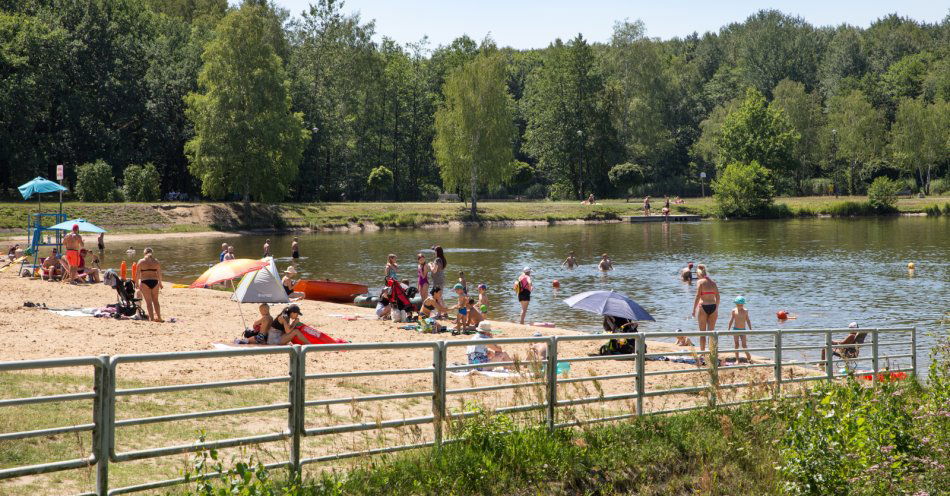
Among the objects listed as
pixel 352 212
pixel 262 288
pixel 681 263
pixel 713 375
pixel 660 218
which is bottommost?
pixel 681 263

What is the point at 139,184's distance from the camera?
209 ft

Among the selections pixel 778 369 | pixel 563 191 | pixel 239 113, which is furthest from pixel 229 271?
pixel 563 191

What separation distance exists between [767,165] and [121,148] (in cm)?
5752

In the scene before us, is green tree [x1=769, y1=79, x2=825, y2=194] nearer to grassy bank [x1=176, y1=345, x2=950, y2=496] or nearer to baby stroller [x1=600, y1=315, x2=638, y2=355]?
baby stroller [x1=600, y1=315, x2=638, y2=355]

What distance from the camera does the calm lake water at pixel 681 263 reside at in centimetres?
2753

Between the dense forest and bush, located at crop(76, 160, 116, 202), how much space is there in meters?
0.28

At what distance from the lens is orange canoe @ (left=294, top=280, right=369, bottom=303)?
90.0 feet

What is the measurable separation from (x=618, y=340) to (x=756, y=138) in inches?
2884

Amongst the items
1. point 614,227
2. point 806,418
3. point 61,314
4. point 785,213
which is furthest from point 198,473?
point 785,213

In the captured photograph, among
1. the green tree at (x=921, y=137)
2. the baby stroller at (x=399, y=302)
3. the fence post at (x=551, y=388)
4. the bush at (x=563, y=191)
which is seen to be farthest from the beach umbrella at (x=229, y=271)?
the green tree at (x=921, y=137)

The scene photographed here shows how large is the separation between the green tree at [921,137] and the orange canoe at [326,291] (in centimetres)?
7966

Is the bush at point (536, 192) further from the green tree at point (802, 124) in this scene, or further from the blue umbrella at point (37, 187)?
the blue umbrella at point (37, 187)

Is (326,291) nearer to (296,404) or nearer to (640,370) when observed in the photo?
(640,370)

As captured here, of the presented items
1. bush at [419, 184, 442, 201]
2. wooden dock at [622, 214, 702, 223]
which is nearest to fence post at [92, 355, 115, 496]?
wooden dock at [622, 214, 702, 223]
